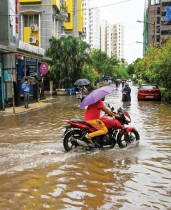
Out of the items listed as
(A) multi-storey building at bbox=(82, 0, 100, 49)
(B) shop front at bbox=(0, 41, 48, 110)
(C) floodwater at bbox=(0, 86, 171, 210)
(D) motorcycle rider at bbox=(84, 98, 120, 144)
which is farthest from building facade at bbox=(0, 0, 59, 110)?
(A) multi-storey building at bbox=(82, 0, 100, 49)

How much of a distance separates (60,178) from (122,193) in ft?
4.37

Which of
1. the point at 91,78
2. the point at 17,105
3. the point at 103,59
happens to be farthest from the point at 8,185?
the point at 103,59

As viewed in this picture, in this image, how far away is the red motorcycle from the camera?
8.56 meters

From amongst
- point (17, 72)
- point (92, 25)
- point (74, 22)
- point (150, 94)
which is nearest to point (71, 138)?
point (17, 72)

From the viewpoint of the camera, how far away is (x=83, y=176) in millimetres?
6469

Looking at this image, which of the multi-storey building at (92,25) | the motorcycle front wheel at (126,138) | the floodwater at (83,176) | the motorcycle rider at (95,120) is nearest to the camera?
the floodwater at (83,176)

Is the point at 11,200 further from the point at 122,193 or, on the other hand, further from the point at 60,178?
the point at 122,193

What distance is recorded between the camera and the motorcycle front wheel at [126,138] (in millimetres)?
9047

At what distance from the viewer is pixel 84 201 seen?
5125mm

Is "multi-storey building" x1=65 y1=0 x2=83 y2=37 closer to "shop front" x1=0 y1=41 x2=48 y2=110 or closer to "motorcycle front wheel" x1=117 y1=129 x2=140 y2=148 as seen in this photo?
"shop front" x1=0 y1=41 x2=48 y2=110

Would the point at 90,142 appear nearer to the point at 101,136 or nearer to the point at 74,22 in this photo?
the point at 101,136

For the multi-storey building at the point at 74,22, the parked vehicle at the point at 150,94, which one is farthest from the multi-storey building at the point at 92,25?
the parked vehicle at the point at 150,94

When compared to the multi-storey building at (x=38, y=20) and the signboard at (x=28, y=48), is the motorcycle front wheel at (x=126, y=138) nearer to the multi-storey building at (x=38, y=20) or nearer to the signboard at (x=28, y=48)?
the signboard at (x=28, y=48)

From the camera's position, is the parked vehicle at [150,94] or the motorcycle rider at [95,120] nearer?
the motorcycle rider at [95,120]
